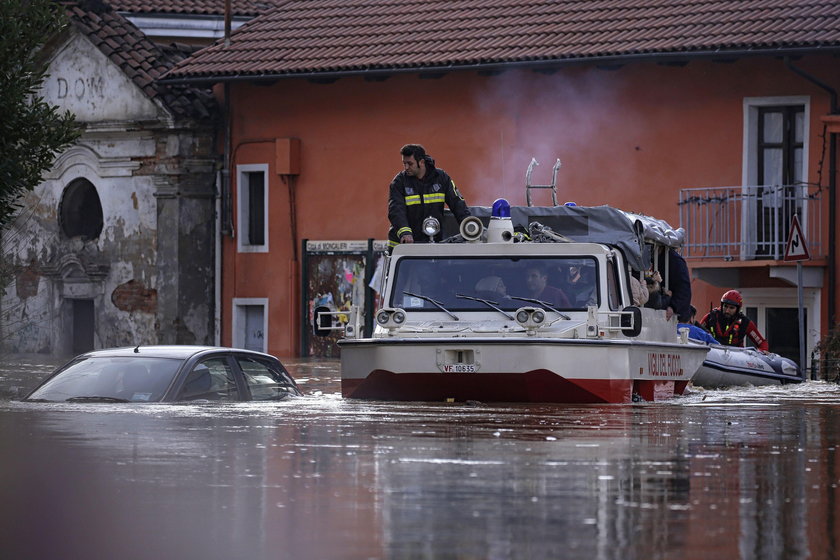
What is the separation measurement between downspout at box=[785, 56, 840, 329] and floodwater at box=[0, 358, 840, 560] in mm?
14218

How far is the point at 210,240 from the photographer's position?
36.8m

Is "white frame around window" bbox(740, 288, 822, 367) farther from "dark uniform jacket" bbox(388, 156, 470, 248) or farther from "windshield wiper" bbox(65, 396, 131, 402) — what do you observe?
"windshield wiper" bbox(65, 396, 131, 402)

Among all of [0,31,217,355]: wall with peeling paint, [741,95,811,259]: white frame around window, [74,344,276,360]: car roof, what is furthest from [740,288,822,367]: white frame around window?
[74,344,276,360]: car roof

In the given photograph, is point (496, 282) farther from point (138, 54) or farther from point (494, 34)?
point (138, 54)

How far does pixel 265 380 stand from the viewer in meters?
16.6

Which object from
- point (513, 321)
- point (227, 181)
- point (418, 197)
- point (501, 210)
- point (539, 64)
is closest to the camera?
point (513, 321)

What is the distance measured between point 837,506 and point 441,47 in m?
25.3

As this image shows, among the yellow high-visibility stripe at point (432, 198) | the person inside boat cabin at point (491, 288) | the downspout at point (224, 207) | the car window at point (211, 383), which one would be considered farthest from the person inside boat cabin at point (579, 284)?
the downspout at point (224, 207)

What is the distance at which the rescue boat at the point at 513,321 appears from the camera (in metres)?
16.8

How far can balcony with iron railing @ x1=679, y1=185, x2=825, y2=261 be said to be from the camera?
30.2 meters

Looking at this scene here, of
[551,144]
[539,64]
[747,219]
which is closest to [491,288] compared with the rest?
[747,219]

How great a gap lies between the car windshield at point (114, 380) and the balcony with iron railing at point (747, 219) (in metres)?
16.0

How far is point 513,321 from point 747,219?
46.5ft

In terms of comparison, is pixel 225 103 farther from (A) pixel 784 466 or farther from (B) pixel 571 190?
(A) pixel 784 466
